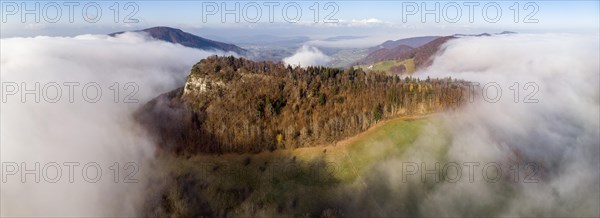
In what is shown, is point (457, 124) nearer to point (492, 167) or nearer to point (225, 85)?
point (492, 167)

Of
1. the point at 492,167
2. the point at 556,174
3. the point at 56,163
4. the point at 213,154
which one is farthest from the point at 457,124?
the point at 56,163

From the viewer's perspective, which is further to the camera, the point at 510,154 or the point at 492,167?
the point at 510,154

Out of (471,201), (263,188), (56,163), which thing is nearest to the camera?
(471,201)

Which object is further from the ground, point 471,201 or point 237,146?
point 237,146

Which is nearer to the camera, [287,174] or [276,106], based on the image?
[287,174]

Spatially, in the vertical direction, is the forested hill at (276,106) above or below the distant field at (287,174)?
above
